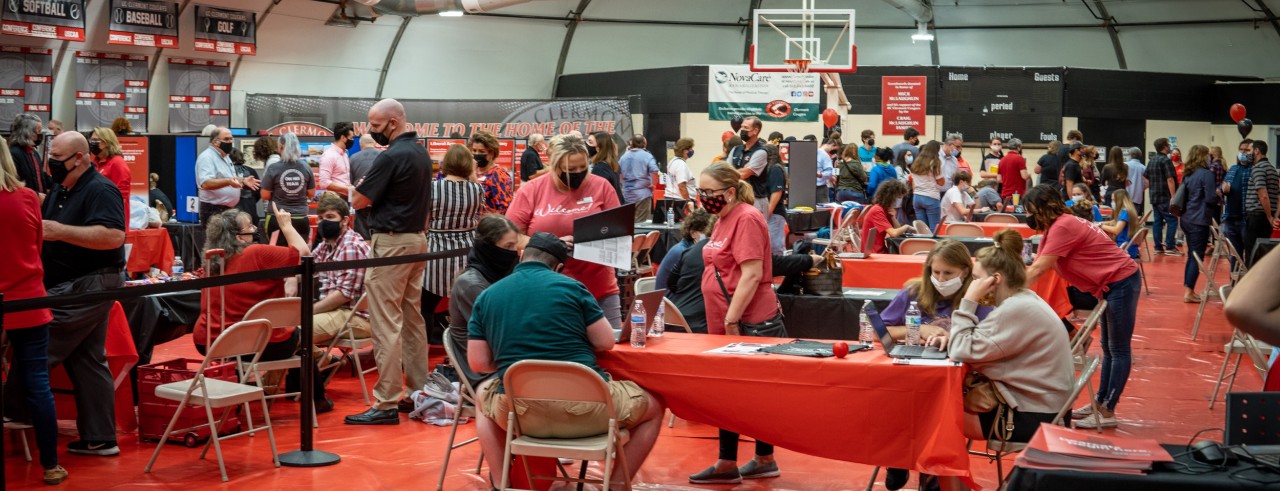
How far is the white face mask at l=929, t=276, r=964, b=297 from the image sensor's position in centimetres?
479

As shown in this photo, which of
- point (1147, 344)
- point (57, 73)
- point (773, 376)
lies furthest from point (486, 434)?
point (57, 73)

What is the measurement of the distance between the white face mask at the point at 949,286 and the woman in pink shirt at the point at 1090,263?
3.61ft

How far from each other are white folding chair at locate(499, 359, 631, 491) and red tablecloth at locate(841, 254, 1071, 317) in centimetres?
403

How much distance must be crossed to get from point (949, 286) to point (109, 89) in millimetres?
12635

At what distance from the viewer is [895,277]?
7.72 m

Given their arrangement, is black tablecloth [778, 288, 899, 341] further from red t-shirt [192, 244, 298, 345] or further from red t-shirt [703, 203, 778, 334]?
red t-shirt [192, 244, 298, 345]

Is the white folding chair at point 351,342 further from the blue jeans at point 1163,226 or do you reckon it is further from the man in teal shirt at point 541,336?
the blue jeans at point 1163,226

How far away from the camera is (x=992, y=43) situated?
20.3m

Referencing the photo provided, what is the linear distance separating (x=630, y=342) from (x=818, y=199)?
8.67m

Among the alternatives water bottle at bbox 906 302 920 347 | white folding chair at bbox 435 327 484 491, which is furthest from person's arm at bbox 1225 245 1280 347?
white folding chair at bbox 435 327 484 491

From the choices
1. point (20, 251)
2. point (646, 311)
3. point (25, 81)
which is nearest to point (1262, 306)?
point (646, 311)

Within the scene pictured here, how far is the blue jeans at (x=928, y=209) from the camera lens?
11516 millimetres

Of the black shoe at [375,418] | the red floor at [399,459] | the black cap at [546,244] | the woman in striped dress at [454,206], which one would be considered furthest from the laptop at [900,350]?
the woman in striped dress at [454,206]

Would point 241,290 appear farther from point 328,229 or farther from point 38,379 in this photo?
point 38,379
